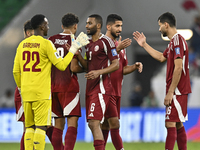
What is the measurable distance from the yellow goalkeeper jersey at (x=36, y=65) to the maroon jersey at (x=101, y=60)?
512mm

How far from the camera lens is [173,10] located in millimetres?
15266

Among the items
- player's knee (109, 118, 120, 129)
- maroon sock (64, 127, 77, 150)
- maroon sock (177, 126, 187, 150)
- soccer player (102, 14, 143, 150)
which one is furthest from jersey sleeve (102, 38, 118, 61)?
maroon sock (177, 126, 187, 150)

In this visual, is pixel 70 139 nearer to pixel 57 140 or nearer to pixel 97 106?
pixel 57 140

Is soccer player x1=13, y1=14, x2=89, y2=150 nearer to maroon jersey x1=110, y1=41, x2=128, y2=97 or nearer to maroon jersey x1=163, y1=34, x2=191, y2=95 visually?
maroon jersey x1=110, y1=41, x2=128, y2=97

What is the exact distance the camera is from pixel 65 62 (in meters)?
5.51

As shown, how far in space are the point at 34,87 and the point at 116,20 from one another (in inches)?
78.4

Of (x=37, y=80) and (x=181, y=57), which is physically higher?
(x=181, y=57)

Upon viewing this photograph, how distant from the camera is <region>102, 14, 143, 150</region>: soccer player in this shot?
609cm

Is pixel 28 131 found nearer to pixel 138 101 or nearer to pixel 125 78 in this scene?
pixel 138 101

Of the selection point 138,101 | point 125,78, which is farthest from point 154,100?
point 125,78

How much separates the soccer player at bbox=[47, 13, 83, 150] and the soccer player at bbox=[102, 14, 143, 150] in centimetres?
57

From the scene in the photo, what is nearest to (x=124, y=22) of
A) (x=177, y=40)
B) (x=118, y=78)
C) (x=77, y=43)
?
(x=118, y=78)

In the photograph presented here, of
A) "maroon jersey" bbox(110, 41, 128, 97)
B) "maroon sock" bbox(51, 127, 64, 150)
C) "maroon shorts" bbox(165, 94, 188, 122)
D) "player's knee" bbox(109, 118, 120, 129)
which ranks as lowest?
"maroon sock" bbox(51, 127, 64, 150)

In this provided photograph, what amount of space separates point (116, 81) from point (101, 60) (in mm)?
889
